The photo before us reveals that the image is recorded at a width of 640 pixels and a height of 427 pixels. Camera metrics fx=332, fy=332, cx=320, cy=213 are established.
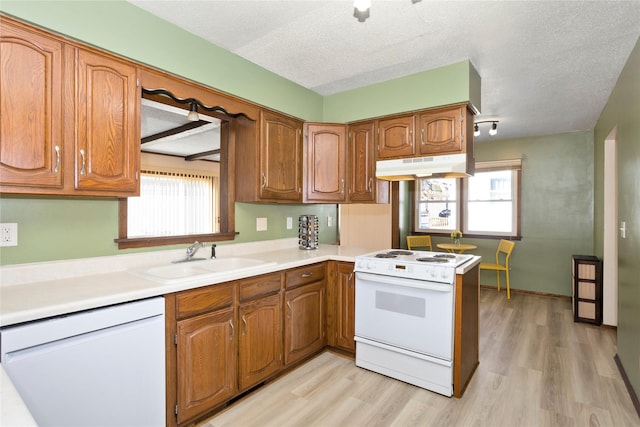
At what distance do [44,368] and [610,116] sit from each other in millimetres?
4822

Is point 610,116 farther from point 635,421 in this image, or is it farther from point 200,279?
point 200,279

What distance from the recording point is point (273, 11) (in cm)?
203

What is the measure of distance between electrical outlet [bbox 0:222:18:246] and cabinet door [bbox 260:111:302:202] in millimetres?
1533

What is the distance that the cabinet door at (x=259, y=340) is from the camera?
7.21 ft

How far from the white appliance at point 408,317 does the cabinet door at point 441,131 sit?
898mm

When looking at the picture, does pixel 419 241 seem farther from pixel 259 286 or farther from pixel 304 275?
pixel 259 286

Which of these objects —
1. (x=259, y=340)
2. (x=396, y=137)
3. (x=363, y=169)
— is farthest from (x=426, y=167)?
(x=259, y=340)

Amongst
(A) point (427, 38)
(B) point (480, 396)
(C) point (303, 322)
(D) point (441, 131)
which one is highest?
(A) point (427, 38)

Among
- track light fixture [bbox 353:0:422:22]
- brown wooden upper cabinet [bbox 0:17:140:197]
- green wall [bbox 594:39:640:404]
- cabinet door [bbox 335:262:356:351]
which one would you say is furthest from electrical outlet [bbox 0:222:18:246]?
green wall [bbox 594:39:640:404]

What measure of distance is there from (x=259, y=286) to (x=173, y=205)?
1.16 metres

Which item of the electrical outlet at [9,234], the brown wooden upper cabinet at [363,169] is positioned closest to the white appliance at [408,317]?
the brown wooden upper cabinet at [363,169]

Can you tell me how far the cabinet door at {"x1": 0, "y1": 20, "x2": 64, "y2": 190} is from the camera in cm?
151

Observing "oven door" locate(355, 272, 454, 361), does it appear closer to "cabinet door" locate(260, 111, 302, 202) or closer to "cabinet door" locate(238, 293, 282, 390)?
"cabinet door" locate(238, 293, 282, 390)

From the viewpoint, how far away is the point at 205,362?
196 centimetres
